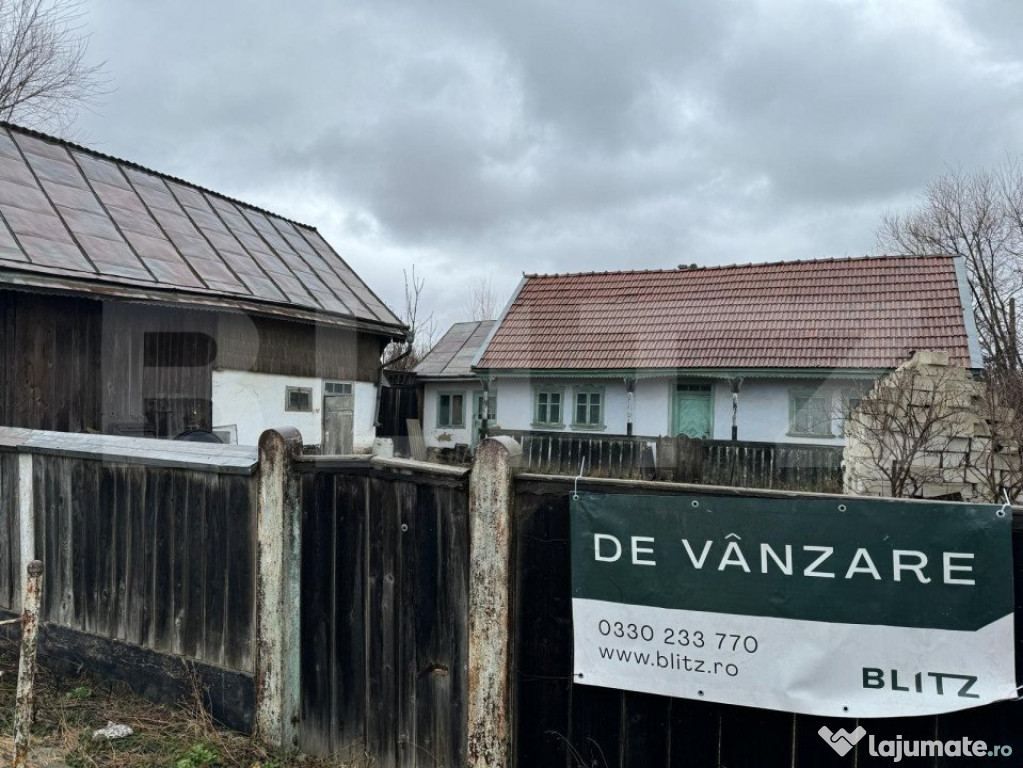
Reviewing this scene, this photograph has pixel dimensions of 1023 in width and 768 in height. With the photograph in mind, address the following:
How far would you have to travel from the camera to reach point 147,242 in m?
11.5

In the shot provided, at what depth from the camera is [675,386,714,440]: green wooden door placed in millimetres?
18188

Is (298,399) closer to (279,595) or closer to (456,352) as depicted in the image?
(279,595)

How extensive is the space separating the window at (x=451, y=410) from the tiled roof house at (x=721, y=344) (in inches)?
128

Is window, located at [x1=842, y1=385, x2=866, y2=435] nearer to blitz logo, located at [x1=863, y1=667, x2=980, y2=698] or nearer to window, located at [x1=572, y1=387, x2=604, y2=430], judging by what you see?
window, located at [x1=572, y1=387, x2=604, y2=430]

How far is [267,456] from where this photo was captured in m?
4.28

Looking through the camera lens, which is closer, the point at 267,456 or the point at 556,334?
the point at 267,456

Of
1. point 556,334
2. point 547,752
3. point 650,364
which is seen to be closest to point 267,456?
point 547,752

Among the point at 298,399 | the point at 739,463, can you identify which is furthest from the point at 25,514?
the point at 739,463

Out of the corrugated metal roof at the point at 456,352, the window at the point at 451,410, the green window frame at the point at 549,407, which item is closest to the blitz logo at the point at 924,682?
the green window frame at the point at 549,407

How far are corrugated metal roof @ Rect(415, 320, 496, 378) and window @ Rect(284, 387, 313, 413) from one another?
8.47 metres

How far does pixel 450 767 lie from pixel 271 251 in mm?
12851

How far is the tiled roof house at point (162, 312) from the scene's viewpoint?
366 inches

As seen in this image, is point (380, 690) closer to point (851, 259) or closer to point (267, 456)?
point (267, 456)

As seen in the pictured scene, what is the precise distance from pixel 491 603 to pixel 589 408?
637 inches
